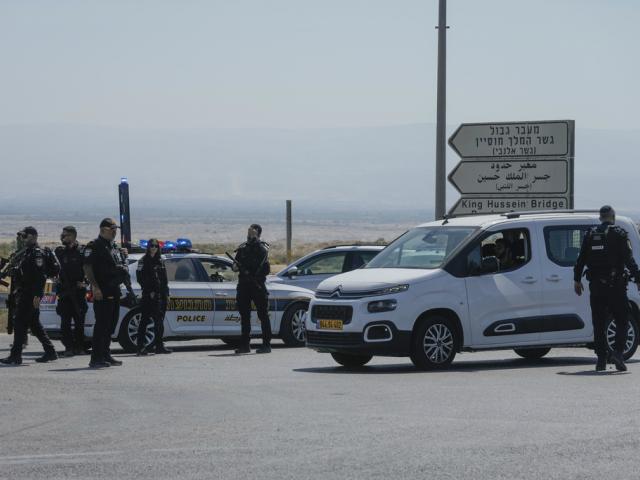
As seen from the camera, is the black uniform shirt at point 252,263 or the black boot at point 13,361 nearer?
the black boot at point 13,361

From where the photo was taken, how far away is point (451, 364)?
1630 centimetres

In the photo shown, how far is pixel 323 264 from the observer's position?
21.7m

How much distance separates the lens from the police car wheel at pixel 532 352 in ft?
57.3

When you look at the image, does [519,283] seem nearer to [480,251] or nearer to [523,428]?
[480,251]

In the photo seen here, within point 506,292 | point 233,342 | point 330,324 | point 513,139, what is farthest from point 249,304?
point 513,139

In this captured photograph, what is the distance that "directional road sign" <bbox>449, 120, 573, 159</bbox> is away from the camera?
77.7ft

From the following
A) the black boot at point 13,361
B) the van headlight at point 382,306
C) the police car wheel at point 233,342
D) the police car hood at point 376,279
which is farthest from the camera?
the police car wheel at point 233,342

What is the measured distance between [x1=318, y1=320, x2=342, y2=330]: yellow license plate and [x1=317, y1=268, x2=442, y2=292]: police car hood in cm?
39

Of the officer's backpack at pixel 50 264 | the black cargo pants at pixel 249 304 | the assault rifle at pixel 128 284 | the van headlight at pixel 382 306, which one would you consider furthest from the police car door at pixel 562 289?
the officer's backpack at pixel 50 264

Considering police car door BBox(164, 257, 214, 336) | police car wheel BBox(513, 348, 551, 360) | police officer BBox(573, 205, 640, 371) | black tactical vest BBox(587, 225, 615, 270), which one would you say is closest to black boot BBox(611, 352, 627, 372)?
police officer BBox(573, 205, 640, 371)

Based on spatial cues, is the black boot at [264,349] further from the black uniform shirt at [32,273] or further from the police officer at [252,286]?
the black uniform shirt at [32,273]

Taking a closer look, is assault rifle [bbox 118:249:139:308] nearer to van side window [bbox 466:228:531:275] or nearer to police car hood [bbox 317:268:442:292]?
police car hood [bbox 317:268:442:292]

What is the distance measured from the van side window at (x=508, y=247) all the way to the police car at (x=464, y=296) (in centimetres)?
1

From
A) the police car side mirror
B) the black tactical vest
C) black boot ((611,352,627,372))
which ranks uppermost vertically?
the black tactical vest
